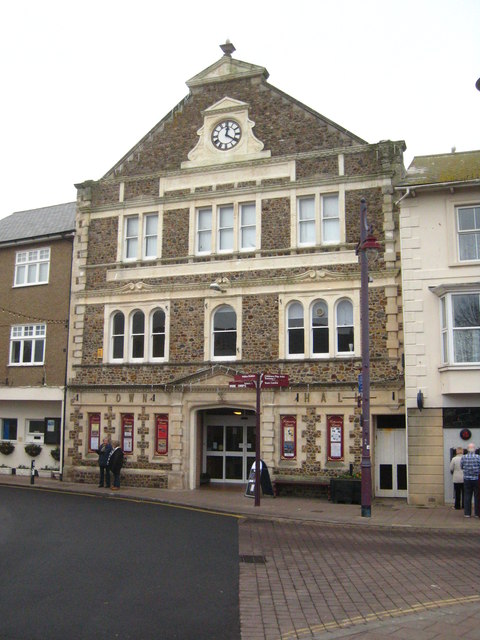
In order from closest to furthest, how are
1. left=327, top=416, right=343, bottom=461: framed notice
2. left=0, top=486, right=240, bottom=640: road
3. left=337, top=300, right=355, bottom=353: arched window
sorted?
left=0, top=486, right=240, bottom=640: road, left=327, top=416, right=343, bottom=461: framed notice, left=337, top=300, right=355, bottom=353: arched window

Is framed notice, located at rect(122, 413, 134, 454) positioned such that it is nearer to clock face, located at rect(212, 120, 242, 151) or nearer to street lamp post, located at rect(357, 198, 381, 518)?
street lamp post, located at rect(357, 198, 381, 518)

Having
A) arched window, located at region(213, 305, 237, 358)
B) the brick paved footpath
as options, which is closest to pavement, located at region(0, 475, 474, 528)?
the brick paved footpath

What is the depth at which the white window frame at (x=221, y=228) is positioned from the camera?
2378 cm

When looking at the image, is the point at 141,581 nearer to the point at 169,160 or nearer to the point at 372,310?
the point at 372,310

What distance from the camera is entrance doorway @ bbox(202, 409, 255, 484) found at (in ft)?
80.0

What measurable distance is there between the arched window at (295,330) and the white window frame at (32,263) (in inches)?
408

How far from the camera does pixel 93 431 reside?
25.1 m

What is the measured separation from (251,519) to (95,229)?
1364 centimetres

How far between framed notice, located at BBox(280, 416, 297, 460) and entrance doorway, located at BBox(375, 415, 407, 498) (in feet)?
8.49

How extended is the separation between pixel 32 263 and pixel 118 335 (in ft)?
18.2

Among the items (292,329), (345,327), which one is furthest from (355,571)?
(292,329)


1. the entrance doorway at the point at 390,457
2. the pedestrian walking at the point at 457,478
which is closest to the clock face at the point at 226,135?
the entrance doorway at the point at 390,457

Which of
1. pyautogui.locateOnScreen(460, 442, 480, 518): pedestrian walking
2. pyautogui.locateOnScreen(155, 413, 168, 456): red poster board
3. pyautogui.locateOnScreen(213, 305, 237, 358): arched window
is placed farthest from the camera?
pyautogui.locateOnScreen(155, 413, 168, 456): red poster board

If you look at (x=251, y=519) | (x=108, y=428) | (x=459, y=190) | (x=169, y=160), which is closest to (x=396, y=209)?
(x=459, y=190)
